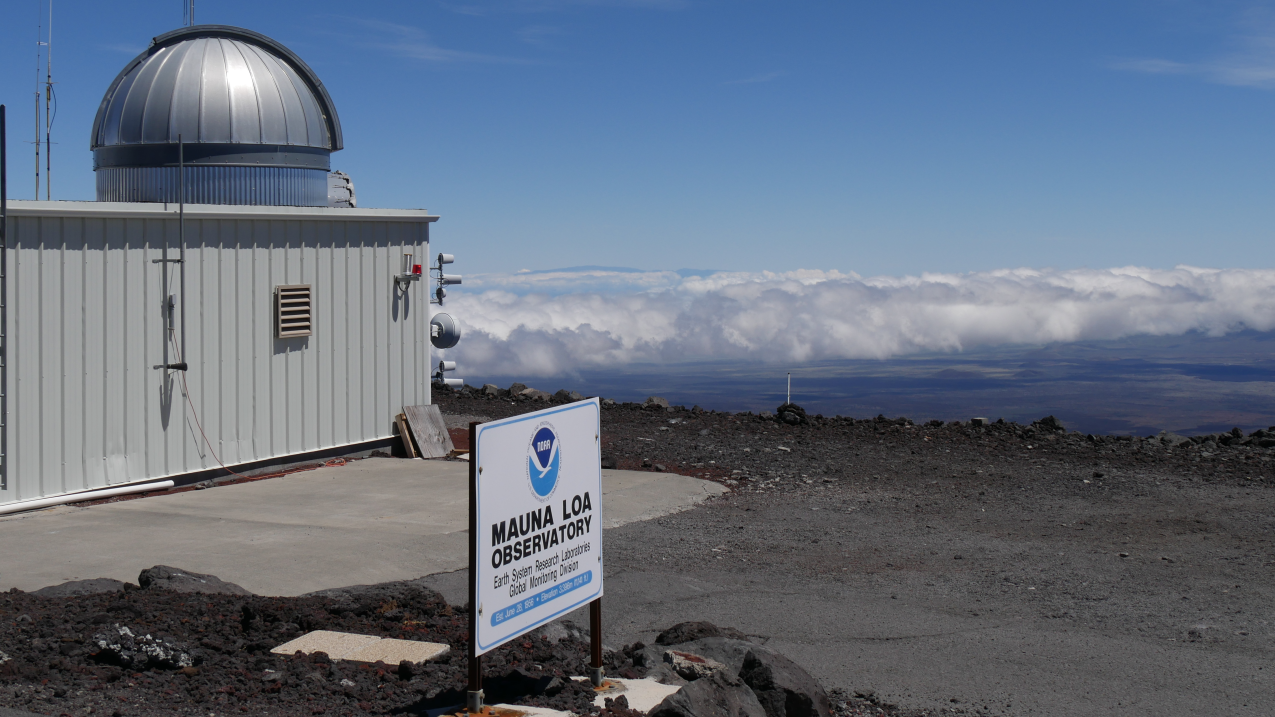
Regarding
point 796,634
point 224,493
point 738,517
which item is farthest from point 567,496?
point 224,493

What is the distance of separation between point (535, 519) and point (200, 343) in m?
7.76

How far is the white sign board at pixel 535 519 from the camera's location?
4.16 metres

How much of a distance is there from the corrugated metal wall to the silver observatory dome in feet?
3.67

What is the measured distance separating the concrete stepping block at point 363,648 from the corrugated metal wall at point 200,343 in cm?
590

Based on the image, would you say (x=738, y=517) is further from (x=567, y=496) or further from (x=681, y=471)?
(x=567, y=496)

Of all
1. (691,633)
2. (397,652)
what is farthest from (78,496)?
(691,633)

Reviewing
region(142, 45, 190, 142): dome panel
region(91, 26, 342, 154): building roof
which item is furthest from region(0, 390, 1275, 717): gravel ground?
region(142, 45, 190, 142): dome panel

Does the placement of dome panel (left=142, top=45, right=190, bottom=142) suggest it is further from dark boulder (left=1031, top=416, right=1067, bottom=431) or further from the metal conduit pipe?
dark boulder (left=1031, top=416, right=1067, bottom=431)

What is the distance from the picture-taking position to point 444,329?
1772 cm

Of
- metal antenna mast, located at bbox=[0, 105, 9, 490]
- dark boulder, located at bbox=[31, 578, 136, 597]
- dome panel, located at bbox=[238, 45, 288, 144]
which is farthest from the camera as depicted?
dome panel, located at bbox=[238, 45, 288, 144]

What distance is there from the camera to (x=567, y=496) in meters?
4.67

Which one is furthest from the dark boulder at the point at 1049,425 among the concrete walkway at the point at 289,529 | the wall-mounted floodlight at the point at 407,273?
the wall-mounted floodlight at the point at 407,273

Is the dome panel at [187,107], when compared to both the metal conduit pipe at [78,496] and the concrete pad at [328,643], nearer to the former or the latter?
the metal conduit pipe at [78,496]

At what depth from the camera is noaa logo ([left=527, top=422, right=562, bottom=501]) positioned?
444cm
